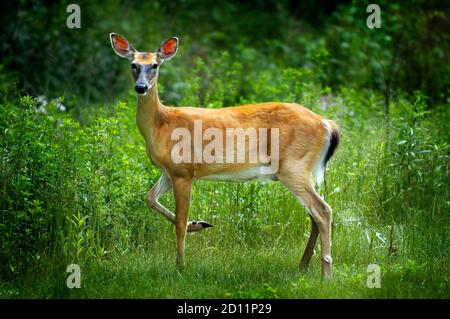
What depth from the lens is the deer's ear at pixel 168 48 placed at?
7363 mm

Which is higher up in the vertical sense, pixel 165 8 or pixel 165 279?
pixel 165 8

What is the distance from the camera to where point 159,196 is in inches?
293

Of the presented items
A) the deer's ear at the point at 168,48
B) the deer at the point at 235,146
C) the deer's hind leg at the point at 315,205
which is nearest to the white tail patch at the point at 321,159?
the deer at the point at 235,146

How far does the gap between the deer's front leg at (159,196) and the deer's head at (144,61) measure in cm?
91

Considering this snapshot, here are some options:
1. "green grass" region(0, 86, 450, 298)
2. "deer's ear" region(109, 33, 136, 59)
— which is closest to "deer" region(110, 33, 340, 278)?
"deer's ear" region(109, 33, 136, 59)

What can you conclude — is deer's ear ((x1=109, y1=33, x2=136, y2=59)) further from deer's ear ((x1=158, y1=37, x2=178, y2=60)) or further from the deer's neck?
the deer's neck

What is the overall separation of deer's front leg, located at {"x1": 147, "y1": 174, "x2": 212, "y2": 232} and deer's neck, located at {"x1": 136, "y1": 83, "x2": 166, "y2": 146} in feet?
1.37

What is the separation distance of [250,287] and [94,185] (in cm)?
170

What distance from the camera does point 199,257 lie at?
7.34m

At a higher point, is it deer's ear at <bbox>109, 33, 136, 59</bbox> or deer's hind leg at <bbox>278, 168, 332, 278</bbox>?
Answer: deer's ear at <bbox>109, 33, 136, 59</bbox>

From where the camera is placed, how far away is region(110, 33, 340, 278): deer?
694 cm

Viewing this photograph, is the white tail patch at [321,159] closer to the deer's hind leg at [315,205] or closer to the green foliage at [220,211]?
the deer's hind leg at [315,205]

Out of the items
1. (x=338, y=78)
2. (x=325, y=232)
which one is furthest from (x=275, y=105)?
(x=338, y=78)

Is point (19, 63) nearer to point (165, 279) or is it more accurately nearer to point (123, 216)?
point (123, 216)
